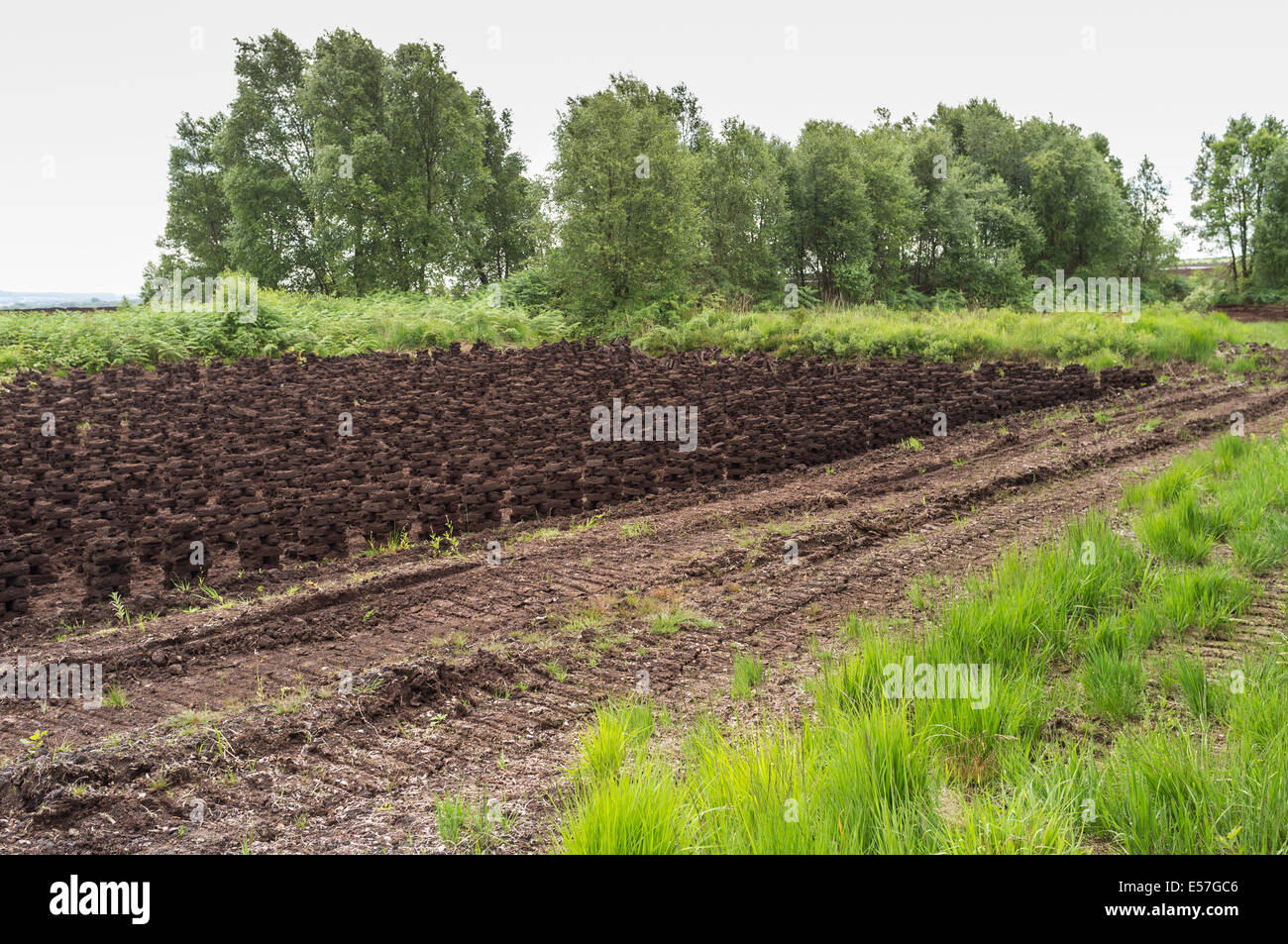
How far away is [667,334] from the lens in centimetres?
2616

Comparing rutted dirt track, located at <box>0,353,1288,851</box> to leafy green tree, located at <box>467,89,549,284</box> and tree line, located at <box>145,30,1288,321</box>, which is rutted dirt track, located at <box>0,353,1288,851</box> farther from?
leafy green tree, located at <box>467,89,549,284</box>

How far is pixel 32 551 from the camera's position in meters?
8.37

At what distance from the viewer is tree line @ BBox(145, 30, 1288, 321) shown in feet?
105

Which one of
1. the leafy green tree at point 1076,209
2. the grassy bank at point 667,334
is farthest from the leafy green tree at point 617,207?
the leafy green tree at point 1076,209

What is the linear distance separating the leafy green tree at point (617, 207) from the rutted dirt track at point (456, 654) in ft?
69.2

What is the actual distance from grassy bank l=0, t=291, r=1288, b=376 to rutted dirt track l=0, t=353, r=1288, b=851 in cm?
1077

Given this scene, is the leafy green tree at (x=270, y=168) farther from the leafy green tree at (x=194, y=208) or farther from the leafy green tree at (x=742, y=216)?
the leafy green tree at (x=742, y=216)

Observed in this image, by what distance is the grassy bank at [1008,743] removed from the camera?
346cm

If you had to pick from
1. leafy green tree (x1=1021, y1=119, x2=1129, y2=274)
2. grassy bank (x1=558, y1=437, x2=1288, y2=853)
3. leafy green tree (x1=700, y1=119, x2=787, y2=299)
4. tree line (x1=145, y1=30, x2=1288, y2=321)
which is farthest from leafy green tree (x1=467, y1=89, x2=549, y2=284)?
grassy bank (x1=558, y1=437, x2=1288, y2=853)

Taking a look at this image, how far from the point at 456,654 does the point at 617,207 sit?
2670 centimetres

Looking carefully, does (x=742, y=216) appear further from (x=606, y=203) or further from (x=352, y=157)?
(x=352, y=157)

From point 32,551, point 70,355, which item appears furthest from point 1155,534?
point 70,355

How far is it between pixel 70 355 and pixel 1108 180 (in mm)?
52376
